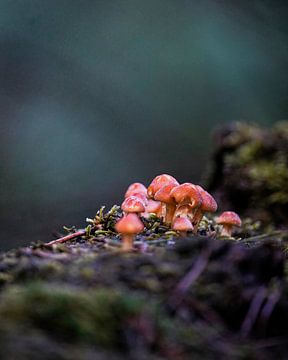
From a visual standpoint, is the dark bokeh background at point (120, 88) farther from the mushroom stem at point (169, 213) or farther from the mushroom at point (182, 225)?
the mushroom at point (182, 225)

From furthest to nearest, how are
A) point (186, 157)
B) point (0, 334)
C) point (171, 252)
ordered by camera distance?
point (186, 157) → point (171, 252) → point (0, 334)

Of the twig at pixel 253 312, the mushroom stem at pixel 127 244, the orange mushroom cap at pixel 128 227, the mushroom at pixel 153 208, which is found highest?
the mushroom at pixel 153 208

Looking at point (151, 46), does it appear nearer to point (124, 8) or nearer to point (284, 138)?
point (124, 8)

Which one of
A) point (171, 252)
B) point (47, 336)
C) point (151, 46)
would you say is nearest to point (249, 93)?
point (151, 46)

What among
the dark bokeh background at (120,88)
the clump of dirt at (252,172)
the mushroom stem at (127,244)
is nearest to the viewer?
the mushroom stem at (127,244)

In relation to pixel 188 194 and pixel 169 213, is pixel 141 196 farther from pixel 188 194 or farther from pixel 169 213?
pixel 188 194

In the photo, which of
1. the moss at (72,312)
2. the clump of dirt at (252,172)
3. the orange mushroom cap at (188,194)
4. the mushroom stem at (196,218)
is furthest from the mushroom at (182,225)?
the clump of dirt at (252,172)

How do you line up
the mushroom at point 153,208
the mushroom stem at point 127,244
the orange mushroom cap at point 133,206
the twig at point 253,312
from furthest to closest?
the mushroom at point 153,208, the orange mushroom cap at point 133,206, the mushroom stem at point 127,244, the twig at point 253,312

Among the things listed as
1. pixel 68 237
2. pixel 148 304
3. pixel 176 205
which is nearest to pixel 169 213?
pixel 176 205
